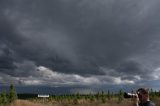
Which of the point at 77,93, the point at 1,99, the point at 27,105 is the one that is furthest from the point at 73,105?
the point at 77,93

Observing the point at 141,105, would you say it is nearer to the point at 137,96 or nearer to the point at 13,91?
the point at 137,96

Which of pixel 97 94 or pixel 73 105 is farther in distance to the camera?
pixel 97 94

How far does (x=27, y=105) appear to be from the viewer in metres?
65.6

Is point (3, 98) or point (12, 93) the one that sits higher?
point (12, 93)

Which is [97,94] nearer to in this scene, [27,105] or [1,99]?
[27,105]

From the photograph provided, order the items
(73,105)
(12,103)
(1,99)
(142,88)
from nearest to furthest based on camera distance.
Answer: (142,88) < (1,99) < (12,103) < (73,105)

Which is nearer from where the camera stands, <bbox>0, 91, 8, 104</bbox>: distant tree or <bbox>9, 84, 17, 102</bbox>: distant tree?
<bbox>0, 91, 8, 104</bbox>: distant tree

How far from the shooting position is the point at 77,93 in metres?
102

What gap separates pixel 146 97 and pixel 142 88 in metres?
0.22

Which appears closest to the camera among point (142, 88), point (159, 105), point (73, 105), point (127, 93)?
point (142, 88)

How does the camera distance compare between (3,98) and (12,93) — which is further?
(12,93)

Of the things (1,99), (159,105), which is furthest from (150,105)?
(1,99)

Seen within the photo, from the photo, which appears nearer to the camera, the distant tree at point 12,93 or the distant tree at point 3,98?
the distant tree at point 3,98

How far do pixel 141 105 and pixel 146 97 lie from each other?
0.27 meters
